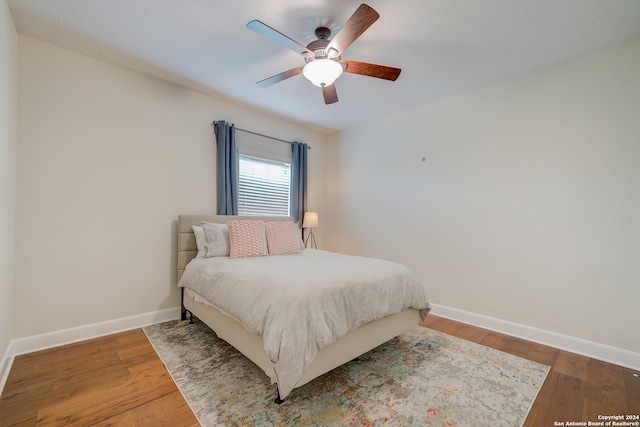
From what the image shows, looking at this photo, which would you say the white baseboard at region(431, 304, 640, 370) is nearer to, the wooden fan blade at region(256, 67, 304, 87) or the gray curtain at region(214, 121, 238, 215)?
the gray curtain at region(214, 121, 238, 215)

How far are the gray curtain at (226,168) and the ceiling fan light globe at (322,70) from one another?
1725 millimetres

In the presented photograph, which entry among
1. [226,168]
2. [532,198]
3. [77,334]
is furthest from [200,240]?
[532,198]

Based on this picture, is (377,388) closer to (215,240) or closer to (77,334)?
(215,240)

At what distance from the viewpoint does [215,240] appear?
2.94 meters

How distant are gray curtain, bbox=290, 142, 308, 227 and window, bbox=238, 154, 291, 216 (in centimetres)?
8

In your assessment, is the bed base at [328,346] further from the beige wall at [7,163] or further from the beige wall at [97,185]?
the beige wall at [7,163]

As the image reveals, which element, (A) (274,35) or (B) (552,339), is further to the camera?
(B) (552,339)

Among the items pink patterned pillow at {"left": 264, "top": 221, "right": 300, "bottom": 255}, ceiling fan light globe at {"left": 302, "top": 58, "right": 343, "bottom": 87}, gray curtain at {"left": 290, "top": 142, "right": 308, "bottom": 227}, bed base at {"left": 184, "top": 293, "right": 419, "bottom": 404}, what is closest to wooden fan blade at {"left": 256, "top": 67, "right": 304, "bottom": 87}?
ceiling fan light globe at {"left": 302, "top": 58, "right": 343, "bottom": 87}

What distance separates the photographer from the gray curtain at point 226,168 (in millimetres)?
3434

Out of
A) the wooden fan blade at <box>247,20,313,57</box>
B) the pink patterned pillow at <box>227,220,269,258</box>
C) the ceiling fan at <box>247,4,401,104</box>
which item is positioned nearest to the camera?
the wooden fan blade at <box>247,20,313,57</box>

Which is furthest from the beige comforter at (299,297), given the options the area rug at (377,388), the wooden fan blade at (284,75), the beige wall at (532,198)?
the wooden fan blade at (284,75)

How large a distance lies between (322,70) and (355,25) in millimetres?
405

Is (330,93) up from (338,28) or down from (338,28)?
down

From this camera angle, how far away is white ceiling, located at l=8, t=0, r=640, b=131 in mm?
1924
